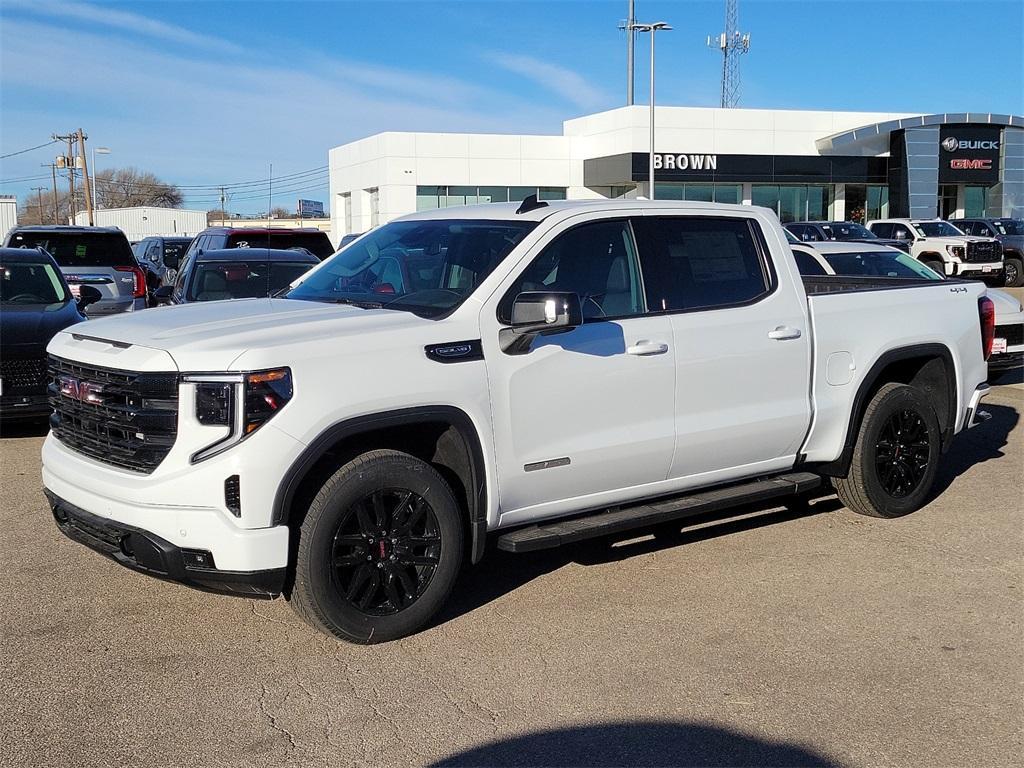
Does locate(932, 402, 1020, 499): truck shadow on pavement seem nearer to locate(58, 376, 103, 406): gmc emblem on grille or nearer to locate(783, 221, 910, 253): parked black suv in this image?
locate(58, 376, 103, 406): gmc emblem on grille

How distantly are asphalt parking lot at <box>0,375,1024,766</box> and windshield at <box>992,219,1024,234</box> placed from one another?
2758 centimetres

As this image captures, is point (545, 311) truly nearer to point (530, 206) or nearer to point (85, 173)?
point (530, 206)

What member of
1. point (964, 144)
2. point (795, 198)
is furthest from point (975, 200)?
point (795, 198)

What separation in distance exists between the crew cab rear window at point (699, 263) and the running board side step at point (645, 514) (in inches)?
40.9

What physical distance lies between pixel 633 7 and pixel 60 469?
49.3 metres

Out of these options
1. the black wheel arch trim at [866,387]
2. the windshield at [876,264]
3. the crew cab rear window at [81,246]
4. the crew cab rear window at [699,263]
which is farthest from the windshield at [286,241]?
the black wheel arch trim at [866,387]

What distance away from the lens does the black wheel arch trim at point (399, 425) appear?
14.5ft

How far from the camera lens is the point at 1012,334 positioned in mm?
11242

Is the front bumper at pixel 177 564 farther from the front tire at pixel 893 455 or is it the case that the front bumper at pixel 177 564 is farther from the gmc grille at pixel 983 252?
the gmc grille at pixel 983 252

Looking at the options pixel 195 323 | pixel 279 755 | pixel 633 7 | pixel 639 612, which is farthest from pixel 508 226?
pixel 633 7

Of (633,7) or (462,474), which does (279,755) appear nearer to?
(462,474)

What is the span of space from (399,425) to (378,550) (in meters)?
0.56

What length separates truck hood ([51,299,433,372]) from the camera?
4441 millimetres

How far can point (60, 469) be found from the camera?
499 centimetres
